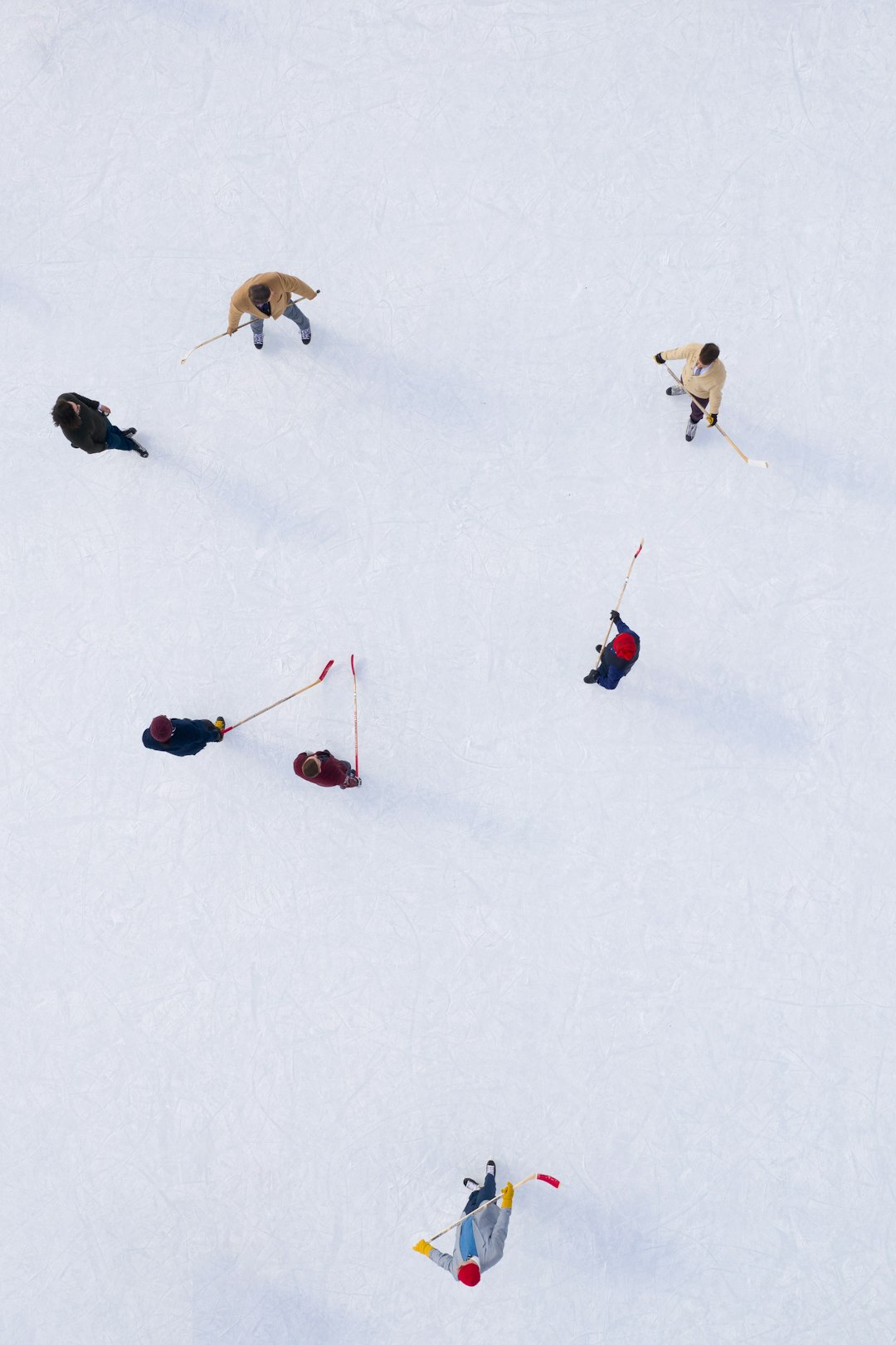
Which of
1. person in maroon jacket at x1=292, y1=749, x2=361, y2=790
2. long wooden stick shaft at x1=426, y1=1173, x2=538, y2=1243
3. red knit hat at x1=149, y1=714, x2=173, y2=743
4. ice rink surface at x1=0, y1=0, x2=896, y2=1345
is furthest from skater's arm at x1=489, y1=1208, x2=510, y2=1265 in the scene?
red knit hat at x1=149, y1=714, x2=173, y2=743

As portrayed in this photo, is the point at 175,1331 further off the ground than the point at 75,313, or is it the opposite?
the point at 75,313

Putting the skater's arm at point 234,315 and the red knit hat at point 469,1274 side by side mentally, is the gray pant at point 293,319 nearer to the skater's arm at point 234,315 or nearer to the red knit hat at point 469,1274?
the skater's arm at point 234,315

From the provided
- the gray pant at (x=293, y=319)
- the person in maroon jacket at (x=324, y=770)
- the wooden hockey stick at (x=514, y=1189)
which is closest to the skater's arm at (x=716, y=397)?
the gray pant at (x=293, y=319)

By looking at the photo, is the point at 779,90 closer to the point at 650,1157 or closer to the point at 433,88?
the point at 433,88

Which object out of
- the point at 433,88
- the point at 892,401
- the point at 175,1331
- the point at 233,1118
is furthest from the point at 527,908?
the point at 433,88

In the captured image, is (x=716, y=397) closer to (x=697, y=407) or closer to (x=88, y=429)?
(x=697, y=407)

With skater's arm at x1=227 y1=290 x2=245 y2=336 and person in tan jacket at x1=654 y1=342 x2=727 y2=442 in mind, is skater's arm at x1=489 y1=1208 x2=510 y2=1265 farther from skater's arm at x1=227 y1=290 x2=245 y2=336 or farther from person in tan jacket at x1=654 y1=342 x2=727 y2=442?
skater's arm at x1=227 y1=290 x2=245 y2=336
